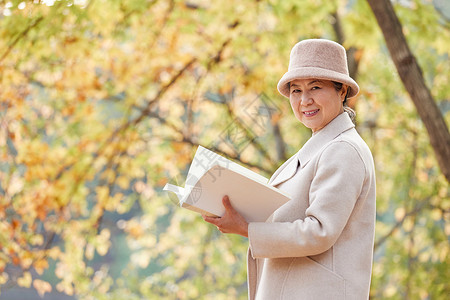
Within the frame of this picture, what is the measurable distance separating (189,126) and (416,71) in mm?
2603

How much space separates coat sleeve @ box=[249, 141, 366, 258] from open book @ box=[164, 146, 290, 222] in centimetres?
5

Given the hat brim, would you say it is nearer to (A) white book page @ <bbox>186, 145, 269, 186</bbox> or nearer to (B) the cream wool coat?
(B) the cream wool coat

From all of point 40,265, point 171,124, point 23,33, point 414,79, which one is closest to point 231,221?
point 414,79

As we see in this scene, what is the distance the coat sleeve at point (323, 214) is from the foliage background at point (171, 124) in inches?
92.3

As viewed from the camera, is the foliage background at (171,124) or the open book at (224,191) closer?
the open book at (224,191)

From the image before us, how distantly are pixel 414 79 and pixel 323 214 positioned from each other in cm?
181

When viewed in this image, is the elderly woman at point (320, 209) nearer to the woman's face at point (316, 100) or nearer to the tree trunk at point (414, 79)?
the woman's face at point (316, 100)

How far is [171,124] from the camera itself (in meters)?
5.64

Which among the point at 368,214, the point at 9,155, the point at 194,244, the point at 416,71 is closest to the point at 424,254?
the point at 194,244

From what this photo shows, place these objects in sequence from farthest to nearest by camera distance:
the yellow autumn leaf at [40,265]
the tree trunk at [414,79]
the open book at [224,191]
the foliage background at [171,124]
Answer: the yellow autumn leaf at [40,265]
the foliage background at [171,124]
the tree trunk at [414,79]
the open book at [224,191]

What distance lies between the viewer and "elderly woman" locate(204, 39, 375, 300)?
154cm

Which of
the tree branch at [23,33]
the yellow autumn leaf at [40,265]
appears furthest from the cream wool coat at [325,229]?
the yellow autumn leaf at [40,265]

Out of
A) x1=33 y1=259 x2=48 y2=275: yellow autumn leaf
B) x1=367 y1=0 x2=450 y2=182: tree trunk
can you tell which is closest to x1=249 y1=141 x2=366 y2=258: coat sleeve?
x1=367 y1=0 x2=450 y2=182: tree trunk

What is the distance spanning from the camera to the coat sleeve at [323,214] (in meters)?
1.53
